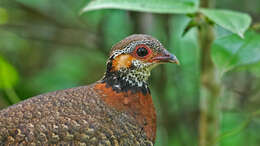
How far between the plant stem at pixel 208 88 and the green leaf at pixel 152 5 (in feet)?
0.89

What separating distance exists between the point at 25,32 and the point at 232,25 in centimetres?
258

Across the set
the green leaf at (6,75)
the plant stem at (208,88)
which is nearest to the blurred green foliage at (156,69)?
the green leaf at (6,75)

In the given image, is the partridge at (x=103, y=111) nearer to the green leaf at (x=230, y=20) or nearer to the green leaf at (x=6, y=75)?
the green leaf at (x=230, y=20)

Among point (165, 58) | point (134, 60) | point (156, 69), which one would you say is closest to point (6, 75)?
point (156, 69)

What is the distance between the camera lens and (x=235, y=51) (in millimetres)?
2590

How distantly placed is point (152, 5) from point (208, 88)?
28.9 inches

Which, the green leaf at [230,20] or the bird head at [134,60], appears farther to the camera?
the bird head at [134,60]

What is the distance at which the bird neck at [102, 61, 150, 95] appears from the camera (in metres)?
2.79

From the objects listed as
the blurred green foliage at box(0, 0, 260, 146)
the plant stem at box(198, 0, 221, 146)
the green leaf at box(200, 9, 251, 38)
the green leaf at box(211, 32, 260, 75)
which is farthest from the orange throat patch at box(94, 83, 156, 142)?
the blurred green foliage at box(0, 0, 260, 146)

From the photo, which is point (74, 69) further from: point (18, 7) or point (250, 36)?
point (250, 36)

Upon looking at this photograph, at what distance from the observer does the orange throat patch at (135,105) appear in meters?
2.73

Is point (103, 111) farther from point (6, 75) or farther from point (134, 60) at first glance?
point (6, 75)

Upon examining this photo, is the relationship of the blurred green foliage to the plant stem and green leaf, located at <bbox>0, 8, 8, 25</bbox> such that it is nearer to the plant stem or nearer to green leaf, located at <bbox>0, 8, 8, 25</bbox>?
green leaf, located at <bbox>0, 8, 8, 25</bbox>

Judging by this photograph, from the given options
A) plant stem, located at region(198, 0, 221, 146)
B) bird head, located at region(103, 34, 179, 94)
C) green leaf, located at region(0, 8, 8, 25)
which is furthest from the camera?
green leaf, located at region(0, 8, 8, 25)
